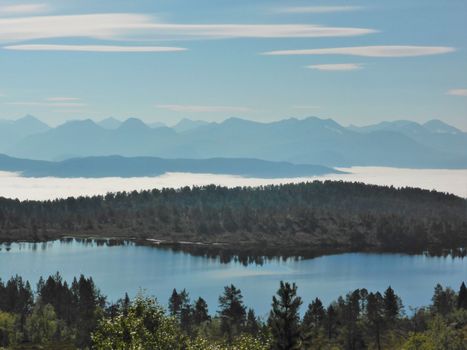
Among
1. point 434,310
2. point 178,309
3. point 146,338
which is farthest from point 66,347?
point 146,338

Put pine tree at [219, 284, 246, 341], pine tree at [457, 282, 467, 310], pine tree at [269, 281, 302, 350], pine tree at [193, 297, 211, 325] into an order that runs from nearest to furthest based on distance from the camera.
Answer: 1. pine tree at [269, 281, 302, 350]
2. pine tree at [219, 284, 246, 341]
3. pine tree at [193, 297, 211, 325]
4. pine tree at [457, 282, 467, 310]

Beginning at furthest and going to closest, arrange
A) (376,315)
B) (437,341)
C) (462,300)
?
(462,300) < (376,315) < (437,341)

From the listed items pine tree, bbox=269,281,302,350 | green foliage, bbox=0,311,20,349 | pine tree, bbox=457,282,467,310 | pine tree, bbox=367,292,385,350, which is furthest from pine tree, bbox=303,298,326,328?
pine tree, bbox=269,281,302,350

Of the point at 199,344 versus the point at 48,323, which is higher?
the point at 199,344

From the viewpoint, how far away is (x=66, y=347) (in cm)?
16900

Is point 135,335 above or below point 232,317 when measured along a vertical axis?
above

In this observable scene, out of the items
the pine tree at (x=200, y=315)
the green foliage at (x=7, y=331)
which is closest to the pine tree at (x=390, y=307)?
the pine tree at (x=200, y=315)

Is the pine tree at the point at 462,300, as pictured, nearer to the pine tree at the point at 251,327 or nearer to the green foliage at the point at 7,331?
the pine tree at the point at 251,327

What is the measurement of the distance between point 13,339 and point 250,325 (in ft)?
176

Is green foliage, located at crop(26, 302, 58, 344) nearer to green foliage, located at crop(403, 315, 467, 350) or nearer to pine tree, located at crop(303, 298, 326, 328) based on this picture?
pine tree, located at crop(303, 298, 326, 328)

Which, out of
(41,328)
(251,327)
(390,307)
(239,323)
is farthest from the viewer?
(390,307)

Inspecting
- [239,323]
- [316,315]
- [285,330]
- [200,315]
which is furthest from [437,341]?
[200,315]

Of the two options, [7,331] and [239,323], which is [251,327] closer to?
[239,323]

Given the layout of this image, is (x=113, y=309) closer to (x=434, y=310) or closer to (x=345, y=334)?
(x=345, y=334)
